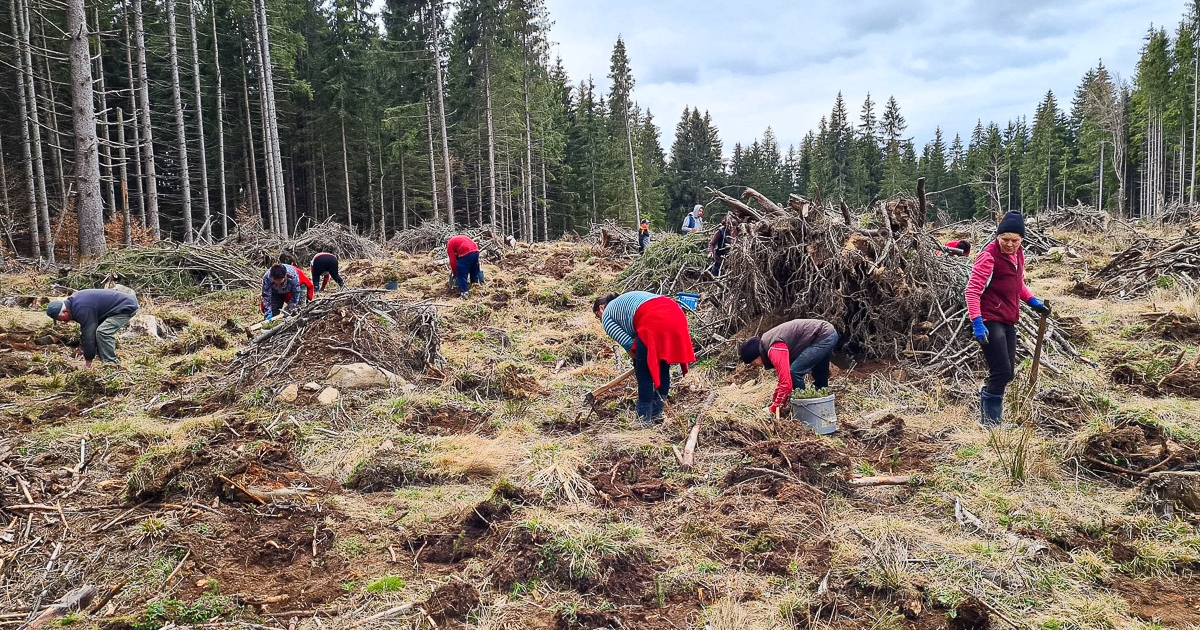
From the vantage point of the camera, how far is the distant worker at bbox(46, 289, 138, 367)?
648 centimetres

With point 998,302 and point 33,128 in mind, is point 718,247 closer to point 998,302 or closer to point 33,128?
point 998,302

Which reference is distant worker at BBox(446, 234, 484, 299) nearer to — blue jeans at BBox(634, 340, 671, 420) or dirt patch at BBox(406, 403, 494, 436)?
dirt patch at BBox(406, 403, 494, 436)

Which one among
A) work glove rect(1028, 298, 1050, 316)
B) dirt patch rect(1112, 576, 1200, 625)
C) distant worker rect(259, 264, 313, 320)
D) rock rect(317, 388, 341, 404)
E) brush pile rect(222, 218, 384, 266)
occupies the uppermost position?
brush pile rect(222, 218, 384, 266)

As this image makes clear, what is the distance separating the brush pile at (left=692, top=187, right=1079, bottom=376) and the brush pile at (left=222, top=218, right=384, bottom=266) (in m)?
10.5

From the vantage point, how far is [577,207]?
36906 millimetres

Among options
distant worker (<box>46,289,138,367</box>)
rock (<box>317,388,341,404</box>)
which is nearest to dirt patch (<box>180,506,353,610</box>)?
rock (<box>317,388,341,404</box>)

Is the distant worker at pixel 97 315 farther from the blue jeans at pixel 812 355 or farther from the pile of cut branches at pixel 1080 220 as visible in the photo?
the pile of cut branches at pixel 1080 220

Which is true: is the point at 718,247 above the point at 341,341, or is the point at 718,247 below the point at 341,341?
above

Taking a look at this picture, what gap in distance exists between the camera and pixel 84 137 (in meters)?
10.7

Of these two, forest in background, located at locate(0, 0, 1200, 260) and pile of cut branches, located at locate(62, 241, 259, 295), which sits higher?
forest in background, located at locate(0, 0, 1200, 260)

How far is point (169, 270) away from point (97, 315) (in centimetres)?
532

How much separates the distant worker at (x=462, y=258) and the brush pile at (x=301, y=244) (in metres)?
4.47

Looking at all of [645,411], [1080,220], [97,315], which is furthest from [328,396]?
[1080,220]

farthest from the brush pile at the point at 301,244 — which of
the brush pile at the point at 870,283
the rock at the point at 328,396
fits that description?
the brush pile at the point at 870,283
